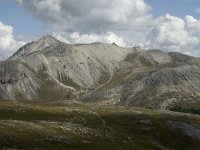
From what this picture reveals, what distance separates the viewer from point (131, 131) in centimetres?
13662

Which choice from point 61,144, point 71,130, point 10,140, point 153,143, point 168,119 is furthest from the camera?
point 168,119

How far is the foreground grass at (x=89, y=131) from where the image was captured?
93250 millimetres

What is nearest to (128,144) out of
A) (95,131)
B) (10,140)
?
(95,131)

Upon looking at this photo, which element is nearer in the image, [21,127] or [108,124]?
[21,127]

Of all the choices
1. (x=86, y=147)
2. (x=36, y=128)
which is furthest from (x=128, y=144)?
(x=36, y=128)

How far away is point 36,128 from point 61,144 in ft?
36.3

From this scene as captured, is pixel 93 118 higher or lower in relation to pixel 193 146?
higher

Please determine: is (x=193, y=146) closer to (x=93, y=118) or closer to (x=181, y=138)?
(x=181, y=138)

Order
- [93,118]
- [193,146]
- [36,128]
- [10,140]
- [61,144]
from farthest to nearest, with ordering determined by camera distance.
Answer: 1. [93,118]
2. [193,146]
3. [36,128]
4. [61,144]
5. [10,140]

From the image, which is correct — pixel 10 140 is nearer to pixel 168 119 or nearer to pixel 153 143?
pixel 153 143

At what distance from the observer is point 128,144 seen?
11450cm

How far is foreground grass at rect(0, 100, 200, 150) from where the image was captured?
9325cm

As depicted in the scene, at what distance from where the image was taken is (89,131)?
115 metres

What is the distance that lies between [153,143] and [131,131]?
11971mm
